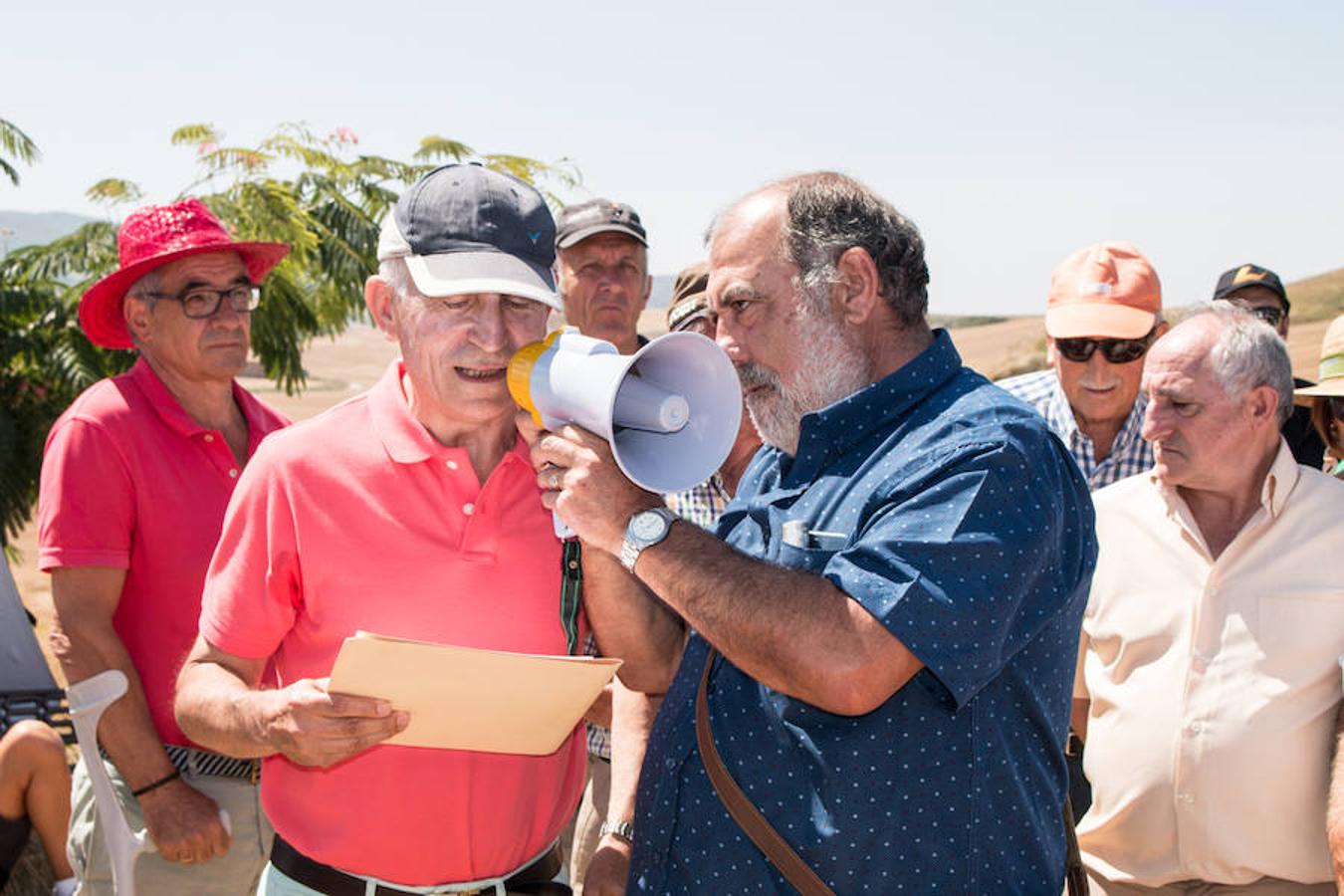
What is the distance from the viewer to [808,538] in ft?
8.29

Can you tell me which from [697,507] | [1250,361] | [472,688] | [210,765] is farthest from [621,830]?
[1250,361]

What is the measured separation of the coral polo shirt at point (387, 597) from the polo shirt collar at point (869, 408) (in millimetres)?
660

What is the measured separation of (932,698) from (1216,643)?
6.16ft

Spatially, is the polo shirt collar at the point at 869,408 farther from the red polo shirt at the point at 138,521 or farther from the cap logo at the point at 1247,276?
the cap logo at the point at 1247,276

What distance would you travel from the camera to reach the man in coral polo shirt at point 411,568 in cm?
267

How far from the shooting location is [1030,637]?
2.36 meters

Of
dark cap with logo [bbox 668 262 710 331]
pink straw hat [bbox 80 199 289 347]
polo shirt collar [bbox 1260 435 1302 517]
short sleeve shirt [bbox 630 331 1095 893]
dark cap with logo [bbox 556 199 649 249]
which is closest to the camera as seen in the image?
short sleeve shirt [bbox 630 331 1095 893]

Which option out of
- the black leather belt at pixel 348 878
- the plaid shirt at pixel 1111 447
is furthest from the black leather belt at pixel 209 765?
the plaid shirt at pixel 1111 447

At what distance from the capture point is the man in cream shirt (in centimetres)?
364

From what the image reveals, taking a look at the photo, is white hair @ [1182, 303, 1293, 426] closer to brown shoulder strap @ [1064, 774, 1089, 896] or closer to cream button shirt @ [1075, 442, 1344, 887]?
cream button shirt @ [1075, 442, 1344, 887]

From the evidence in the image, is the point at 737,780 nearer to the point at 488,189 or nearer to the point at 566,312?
the point at 488,189

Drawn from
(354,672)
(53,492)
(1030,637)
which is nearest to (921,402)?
(1030,637)

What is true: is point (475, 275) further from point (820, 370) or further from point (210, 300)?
point (210, 300)

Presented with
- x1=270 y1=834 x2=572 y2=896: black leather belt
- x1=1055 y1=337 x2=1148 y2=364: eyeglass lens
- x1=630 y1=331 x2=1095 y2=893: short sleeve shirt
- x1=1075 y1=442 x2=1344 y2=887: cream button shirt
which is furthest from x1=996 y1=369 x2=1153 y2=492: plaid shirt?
x1=270 y1=834 x2=572 y2=896: black leather belt
